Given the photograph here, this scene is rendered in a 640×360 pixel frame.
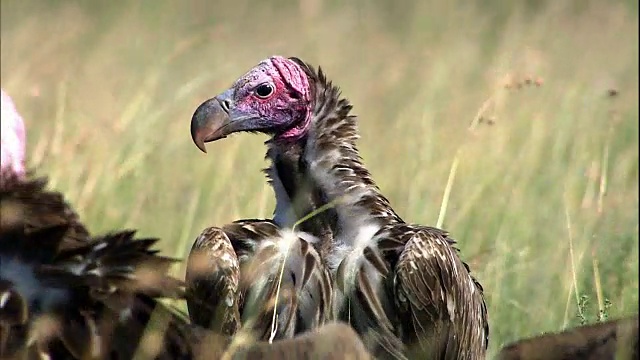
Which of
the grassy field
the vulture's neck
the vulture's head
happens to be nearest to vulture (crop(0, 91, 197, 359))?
the vulture's neck

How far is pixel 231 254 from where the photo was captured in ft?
15.3

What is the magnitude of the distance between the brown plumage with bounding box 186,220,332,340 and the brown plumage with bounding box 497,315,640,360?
105 centimetres

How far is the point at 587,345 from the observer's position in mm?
3627

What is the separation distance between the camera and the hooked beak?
16.2 feet

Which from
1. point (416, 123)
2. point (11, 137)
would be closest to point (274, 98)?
point (11, 137)

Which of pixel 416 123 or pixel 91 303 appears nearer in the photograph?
pixel 91 303

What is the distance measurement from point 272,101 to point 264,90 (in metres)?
0.04

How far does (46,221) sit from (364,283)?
48.6 inches

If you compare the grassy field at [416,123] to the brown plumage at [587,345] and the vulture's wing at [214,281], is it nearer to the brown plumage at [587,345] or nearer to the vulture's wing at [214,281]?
the vulture's wing at [214,281]

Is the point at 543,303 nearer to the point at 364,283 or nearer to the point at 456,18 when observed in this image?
the point at 364,283

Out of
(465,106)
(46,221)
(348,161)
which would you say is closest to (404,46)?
(465,106)

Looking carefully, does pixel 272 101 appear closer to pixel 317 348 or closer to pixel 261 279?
pixel 261 279

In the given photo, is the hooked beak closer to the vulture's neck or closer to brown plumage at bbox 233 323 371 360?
the vulture's neck

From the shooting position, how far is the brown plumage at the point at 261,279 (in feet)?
15.1
